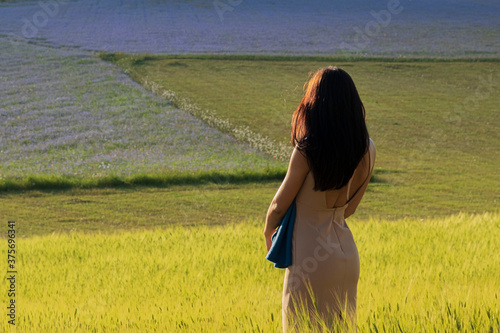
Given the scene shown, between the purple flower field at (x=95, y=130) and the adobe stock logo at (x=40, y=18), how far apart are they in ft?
36.2

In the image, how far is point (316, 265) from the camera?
3256 mm

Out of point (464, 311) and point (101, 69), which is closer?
point (464, 311)

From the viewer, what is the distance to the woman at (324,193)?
310cm

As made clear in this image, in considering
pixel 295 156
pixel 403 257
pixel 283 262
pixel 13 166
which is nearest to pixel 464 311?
pixel 283 262

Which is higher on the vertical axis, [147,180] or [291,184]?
[291,184]

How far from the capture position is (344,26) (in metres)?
47.8

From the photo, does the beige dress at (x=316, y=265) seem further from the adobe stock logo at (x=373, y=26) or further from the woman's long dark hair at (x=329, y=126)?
the adobe stock logo at (x=373, y=26)

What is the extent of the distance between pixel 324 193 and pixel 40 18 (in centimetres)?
Result: 5252

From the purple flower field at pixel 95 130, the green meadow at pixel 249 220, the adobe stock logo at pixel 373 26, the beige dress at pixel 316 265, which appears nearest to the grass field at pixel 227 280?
the green meadow at pixel 249 220

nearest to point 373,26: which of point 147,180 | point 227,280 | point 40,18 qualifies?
point 40,18

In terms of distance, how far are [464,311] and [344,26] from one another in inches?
1852

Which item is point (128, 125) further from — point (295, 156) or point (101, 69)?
point (295, 156)
